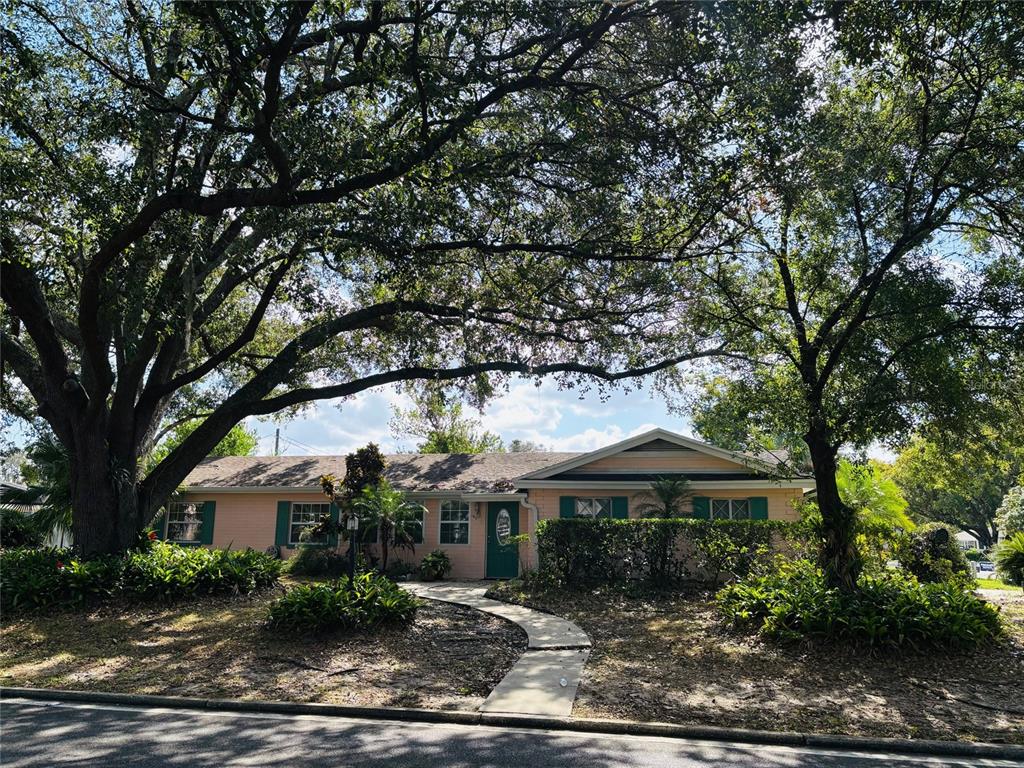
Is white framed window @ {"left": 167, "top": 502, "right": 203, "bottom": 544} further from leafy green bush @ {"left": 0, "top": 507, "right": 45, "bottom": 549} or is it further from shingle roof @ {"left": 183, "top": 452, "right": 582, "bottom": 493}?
leafy green bush @ {"left": 0, "top": 507, "right": 45, "bottom": 549}

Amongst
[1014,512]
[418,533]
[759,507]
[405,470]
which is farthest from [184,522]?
[1014,512]

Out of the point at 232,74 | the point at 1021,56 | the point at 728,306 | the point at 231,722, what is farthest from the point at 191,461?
the point at 1021,56

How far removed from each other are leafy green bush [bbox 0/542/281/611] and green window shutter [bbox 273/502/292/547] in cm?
684

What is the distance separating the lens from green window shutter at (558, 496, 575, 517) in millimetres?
18641

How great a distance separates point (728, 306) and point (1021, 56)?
18.1 ft

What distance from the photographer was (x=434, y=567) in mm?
18594

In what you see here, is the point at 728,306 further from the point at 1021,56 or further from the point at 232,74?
the point at 232,74

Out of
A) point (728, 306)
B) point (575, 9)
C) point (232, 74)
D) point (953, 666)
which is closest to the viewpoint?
point (232, 74)

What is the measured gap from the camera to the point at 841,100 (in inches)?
420

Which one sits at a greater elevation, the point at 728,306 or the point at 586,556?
the point at 728,306

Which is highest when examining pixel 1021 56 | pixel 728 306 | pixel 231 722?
pixel 1021 56

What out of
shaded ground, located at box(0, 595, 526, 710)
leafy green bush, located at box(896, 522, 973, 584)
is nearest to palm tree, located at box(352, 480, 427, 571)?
shaded ground, located at box(0, 595, 526, 710)

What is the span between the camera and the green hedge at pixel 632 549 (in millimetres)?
14555

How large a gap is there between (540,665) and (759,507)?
436 inches
